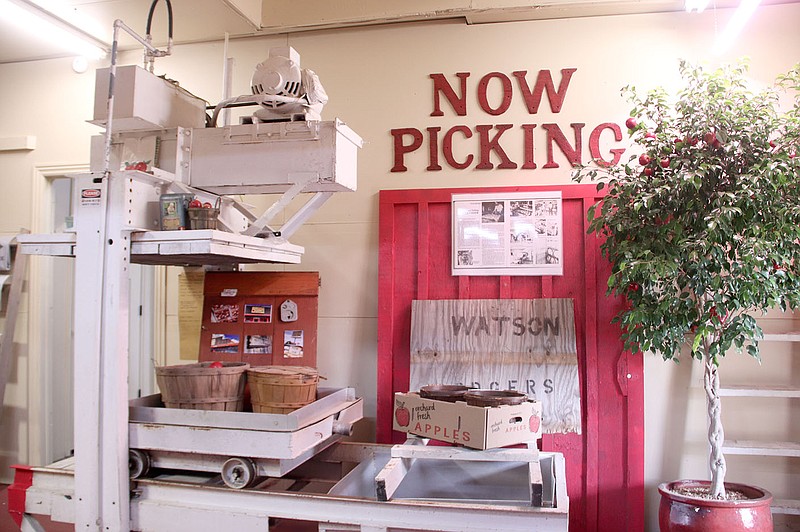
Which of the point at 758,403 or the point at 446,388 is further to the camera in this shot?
the point at 758,403

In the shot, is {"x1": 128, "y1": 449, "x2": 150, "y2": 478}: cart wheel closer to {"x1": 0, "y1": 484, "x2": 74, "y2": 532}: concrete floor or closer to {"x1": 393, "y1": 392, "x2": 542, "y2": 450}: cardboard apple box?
{"x1": 393, "y1": 392, "x2": 542, "y2": 450}: cardboard apple box

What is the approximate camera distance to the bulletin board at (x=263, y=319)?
3811 millimetres

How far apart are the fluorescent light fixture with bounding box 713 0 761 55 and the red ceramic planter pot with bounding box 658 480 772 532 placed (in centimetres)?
235

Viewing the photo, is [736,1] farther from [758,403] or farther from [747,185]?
[758,403]

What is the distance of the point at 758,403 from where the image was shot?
371cm

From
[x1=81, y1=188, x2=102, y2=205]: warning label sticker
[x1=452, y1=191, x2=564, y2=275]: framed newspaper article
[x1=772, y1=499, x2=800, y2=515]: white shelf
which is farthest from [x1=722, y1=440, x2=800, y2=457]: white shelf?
[x1=81, y1=188, x2=102, y2=205]: warning label sticker

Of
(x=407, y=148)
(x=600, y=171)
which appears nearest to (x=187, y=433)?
(x=407, y=148)

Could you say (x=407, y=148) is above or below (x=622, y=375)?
above

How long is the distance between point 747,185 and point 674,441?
1.59m

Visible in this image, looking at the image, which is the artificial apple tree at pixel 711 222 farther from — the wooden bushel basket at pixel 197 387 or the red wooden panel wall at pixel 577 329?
the wooden bushel basket at pixel 197 387

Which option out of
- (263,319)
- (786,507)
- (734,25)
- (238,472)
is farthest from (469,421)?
(734,25)

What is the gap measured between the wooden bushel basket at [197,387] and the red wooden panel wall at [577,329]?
1276 mm

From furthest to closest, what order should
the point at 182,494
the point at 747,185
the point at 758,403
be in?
the point at 758,403
the point at 747,185
the point at 182,494

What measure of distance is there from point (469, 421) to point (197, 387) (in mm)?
1180
